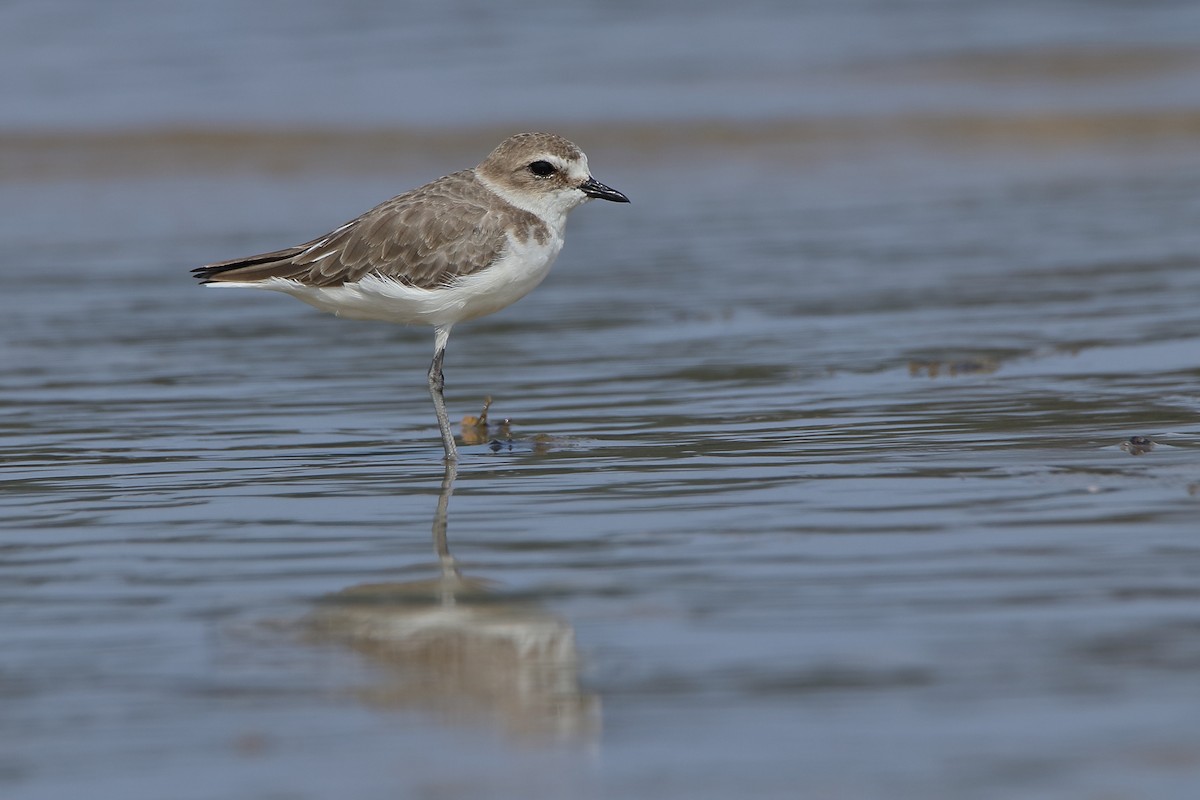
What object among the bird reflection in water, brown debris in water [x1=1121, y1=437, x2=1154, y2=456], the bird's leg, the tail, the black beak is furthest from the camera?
the black beak

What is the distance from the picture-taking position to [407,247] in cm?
732

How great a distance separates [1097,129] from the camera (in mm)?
17016

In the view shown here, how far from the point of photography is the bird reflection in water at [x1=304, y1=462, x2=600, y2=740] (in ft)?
12.7

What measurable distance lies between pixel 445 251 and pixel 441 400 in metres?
0.64

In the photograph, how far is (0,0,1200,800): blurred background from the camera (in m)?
3.70

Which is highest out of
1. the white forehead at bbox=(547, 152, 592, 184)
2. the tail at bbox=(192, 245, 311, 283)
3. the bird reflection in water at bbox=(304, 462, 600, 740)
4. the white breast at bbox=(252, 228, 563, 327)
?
the white forehead at bbox=(547, 152, 592, 184)

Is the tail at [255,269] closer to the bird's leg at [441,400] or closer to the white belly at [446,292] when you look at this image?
the white belly at [446,292]

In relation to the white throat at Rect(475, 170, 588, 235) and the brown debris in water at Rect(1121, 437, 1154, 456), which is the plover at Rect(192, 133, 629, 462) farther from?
the brown debris in water at Rect(1121, 437, 1154, 456)

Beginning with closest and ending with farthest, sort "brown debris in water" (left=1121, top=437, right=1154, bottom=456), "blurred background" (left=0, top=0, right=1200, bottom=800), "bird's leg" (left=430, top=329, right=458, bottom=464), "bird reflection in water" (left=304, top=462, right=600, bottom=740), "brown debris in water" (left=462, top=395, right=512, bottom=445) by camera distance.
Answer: "blurred background" (left=0, top=0, right=1200, bottom=800) < "bird reflection in water" (left=304, top=462, right=600, bottom=740) < "brown debris in water" (left=1121, top=437, right=1154, bottom=456) < "bird's leg" (left=430, top=329, right=458, bottom=464) < "brown debris in water" (left=462, top=395, right=512, bottom=445)

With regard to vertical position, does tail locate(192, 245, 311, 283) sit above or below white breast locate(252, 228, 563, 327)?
above

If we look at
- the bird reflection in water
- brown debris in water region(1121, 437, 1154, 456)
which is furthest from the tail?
brown debris in water region(1121, 437, 1154, 456)

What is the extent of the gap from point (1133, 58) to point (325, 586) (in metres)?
18.7

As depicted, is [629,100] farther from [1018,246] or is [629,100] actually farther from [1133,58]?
[1018,246]

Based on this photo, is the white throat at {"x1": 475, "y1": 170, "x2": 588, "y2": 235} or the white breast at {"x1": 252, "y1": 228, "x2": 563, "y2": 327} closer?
the white breast at {"x1": 252, "y1": 228, "x2": 563, "y2": 327}
